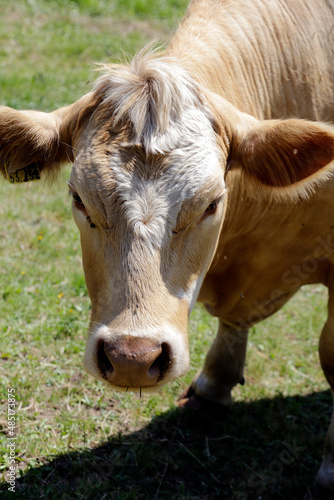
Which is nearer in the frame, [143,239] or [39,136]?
[143,239]

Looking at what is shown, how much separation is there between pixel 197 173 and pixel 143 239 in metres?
0.43

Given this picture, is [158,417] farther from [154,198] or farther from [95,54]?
[95,54]

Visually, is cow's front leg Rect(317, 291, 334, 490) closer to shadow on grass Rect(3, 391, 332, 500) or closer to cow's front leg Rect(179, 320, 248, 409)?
shadow on grass Rect(3, 391, 332, 500)

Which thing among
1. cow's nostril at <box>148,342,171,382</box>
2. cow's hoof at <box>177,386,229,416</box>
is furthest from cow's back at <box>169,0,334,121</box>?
cow's hoof at <box>177,386,229,416</box>

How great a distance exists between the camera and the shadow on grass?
3846mm

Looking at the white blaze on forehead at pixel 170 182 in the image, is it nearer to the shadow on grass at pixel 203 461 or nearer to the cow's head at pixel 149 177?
the cow's head at pixel 149 177

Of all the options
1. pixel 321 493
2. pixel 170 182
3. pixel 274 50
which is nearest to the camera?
pixel 170 182

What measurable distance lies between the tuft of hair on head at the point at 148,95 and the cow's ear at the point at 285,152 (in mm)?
368

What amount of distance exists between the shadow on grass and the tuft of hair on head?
219 cm

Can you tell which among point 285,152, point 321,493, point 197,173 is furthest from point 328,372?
point 197,173

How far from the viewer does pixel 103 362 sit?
2.78 metres

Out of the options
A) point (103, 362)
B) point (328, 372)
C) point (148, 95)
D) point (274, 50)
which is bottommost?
point (328, 372)

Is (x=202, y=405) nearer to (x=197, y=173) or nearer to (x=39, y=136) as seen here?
(x=197, y=173)

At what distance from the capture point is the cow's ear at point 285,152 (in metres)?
3.17
